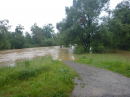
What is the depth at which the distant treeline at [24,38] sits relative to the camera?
94.8 ft

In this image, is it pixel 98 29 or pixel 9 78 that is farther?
pixel 98 29

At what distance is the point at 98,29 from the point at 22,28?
46.6 meters

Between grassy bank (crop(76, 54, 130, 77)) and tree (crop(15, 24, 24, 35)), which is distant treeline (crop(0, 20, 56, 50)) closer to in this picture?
tree (crop(15, 24, 24, 35))

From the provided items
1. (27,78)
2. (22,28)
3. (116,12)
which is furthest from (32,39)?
(27,78)

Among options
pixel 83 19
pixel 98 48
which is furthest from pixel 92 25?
pixel 98 48

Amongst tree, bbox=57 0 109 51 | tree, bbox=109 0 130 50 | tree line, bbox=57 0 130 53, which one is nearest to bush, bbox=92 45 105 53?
tree line, bbox=57 0 130 53

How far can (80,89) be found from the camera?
4.23 meters

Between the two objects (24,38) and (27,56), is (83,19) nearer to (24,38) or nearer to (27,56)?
(27,56)

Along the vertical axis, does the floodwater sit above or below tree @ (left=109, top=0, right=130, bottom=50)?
below

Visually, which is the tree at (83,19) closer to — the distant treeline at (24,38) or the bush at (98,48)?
the bush at (98,48)

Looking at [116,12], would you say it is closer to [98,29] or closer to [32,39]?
[98,29]

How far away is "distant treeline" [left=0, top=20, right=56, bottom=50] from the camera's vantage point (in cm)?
2888

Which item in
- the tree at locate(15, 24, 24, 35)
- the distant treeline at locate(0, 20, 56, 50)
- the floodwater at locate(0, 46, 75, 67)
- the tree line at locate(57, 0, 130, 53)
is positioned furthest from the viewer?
the tree at locate(15, 24, 24, 35)

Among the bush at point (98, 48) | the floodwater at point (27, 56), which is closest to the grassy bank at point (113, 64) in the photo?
the floodwater at point (27, 56)
